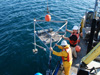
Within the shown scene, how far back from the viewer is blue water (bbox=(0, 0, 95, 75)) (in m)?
10.8

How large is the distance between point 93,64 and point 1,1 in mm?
24559

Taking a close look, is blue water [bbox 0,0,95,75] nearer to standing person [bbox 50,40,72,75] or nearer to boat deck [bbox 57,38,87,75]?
boat deck [bbox 57,38,87,75]

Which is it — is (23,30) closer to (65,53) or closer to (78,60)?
(78,60)

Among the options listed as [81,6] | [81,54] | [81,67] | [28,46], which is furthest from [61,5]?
[81,67]

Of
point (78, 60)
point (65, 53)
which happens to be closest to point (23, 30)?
point (78, 60)

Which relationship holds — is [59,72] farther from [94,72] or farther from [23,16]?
[23,16]

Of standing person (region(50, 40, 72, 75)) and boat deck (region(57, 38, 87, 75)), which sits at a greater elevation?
standing person (region(50, 40, 72, 75))

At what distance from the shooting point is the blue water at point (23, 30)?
10849mm

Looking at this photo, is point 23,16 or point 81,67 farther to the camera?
point 23,16

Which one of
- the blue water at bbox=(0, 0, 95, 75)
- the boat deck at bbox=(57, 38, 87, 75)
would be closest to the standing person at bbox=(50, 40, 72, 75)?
the boat deck at bbox=(57, 38, 87, 75)

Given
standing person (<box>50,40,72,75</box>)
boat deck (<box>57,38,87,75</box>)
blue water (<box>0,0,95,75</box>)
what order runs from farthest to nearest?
blue water (<box>0,0,95,75</box>) → boat deck (<box>57,38,87,75</box>) → standing person (<box>50,40,72,75</box>)

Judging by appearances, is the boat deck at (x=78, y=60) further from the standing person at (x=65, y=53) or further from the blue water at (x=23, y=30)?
the blue water at (x=23, y=30)

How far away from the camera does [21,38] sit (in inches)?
573

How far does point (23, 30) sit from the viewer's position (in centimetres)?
1611
